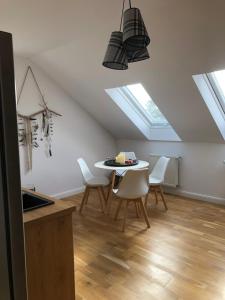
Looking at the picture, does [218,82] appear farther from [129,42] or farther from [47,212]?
[47,212]

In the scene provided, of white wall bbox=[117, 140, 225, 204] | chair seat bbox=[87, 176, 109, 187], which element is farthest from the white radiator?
chair seat bbox=[87, 176, 109, 187]

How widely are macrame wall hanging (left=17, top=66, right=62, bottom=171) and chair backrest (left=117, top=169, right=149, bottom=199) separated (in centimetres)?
177

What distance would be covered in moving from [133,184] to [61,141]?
192 centimetres

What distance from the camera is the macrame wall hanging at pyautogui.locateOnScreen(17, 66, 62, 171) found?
13.2 feet

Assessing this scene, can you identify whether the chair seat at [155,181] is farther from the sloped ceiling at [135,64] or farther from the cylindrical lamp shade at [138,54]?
the cylindrical lamp shade at [138,54]

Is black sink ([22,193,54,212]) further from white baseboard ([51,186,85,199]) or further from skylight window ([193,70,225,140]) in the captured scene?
white baseboard ([51,186,85,199])

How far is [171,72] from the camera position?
3188 millimetres

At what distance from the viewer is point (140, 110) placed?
481cm

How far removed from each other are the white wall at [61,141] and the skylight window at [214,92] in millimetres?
2337

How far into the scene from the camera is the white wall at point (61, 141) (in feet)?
13.5

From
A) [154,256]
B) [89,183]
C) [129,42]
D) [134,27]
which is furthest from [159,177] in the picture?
[134,27]

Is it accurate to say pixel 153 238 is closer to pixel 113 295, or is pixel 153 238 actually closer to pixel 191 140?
pixel 113 295

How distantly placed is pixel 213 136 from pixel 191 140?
1.42 feet

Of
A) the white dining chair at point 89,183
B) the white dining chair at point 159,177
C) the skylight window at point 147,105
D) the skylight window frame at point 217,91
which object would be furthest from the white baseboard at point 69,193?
the skylight window frame at point 217,91
